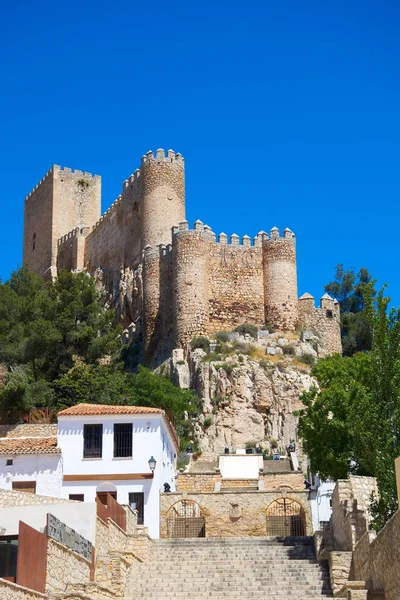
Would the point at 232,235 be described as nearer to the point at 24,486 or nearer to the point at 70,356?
the point at 70,356

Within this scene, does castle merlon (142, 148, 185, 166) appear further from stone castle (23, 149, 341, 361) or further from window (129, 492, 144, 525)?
window (129, 492, 144, 525)

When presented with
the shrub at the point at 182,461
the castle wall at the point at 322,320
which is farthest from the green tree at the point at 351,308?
the shrub at the point at 182,461

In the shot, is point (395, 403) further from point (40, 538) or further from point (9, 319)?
point (9, 319)

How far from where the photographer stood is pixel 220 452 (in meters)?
42.8

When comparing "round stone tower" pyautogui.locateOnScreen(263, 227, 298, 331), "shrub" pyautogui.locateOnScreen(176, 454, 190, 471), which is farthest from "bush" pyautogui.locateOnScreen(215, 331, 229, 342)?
"shrub" pyautogui.locateOnScreen(176, 454, 190, 471)

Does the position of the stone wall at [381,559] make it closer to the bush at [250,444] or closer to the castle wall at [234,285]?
the bush at [250,444]

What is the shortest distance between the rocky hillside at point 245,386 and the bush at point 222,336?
0.06m

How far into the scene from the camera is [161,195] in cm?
5534

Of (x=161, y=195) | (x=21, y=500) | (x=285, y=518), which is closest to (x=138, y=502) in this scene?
(x=285, y=518)

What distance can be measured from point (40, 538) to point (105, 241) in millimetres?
43340

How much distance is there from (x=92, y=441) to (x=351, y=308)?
34818 millimetres

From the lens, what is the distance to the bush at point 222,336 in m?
48.0

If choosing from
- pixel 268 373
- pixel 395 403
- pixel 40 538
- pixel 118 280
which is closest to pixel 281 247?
pixel 268 373

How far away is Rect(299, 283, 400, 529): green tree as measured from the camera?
2208 cm
